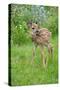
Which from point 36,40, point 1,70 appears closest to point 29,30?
point 36,40

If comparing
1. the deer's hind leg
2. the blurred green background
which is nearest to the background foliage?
the blurred green background

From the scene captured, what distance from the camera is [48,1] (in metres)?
2.89

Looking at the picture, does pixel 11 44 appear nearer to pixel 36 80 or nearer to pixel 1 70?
pixel 1 70

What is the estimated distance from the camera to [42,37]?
2.86 meters

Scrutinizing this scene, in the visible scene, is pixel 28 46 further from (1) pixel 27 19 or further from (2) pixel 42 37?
(1) pixel 27 19

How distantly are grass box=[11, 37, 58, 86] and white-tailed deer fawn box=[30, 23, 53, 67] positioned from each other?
0.16ft

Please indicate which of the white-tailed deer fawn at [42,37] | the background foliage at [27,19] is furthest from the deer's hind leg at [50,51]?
the background foliage at [27,19]

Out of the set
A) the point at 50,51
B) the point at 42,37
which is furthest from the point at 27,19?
the point at 50,51

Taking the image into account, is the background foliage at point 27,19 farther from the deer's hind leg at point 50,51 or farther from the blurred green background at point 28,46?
the deer's hind leg at point 50,51

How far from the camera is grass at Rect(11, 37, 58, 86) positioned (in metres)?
2.76

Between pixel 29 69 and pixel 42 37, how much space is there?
1.23 ft

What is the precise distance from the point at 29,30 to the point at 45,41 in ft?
0.72

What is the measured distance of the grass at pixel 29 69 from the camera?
9.05 feet

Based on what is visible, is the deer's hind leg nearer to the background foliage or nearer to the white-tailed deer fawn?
the white-tailed deer fawn
